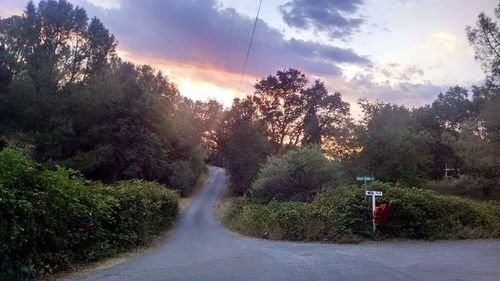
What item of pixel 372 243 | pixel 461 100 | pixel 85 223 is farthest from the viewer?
pixel 461 100

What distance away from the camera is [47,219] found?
38.0 feet

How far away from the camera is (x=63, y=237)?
12469mm

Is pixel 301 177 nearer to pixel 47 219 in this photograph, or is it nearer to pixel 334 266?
pixel 334 266

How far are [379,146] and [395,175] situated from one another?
2599 mm

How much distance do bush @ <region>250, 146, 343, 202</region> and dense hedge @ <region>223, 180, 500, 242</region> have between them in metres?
13.7

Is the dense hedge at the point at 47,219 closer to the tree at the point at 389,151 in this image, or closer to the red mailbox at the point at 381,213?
the red mailbox at the point at 381,213

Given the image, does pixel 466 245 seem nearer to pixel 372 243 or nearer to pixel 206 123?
pixel 372 243

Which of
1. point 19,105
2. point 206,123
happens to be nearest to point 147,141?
point 19,105

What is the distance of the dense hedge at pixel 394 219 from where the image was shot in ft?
60.4

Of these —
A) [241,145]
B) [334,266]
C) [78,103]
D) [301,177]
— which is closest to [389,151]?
[301,177]

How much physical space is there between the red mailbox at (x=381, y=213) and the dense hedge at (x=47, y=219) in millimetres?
8931

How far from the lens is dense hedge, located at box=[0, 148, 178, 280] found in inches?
401

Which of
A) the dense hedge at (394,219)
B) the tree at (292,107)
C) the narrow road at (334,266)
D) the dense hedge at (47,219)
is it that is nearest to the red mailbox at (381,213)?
the dense hedge at (394,219)

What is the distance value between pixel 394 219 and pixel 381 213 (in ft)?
3.25
